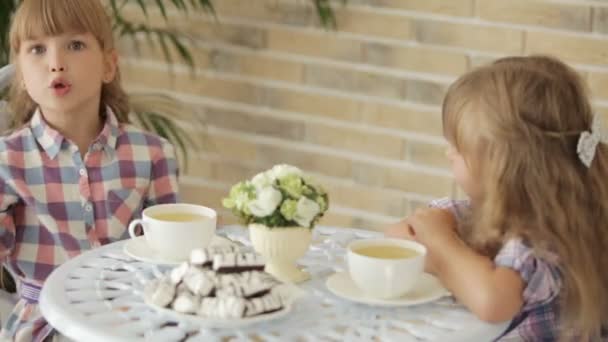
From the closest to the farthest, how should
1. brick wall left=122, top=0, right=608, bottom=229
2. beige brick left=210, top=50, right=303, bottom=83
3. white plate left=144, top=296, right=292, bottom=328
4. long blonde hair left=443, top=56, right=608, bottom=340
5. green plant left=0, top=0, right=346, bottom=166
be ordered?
white plate left=144, top=296, right=292, bottom=328
long blonde hair left=443, top=56, right=608, bottom=340
green plant left=0, top=0, right=346, bottom=166
brick wall left=122, top=0, right=608, bottom=229
beige brick left=210, top=50, right=303, bottom=83

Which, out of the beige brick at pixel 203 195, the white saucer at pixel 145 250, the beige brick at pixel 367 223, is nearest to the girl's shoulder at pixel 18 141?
the white saucer at pixel 145 250

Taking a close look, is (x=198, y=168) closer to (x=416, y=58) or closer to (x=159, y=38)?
(x=159, y=38)

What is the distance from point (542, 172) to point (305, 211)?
380 mm

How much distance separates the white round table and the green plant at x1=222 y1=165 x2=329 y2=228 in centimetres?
13

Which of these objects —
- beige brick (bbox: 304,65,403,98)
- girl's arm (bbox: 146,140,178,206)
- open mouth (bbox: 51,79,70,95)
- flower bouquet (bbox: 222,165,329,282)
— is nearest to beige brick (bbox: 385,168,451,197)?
beige brick (bbox: 304,65,403,98)

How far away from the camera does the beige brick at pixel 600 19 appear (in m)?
2.99

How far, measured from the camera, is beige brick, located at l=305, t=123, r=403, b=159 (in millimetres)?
3412

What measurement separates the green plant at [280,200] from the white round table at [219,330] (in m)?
0.13

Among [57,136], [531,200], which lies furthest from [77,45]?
[531,200]

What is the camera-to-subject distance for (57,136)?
92.2 inches

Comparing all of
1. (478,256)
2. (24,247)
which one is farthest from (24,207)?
(478,256)

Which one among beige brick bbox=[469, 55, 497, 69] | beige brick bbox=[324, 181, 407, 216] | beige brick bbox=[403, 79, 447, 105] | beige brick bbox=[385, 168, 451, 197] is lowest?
beige brick bbox=[324, 181, 407, 216]

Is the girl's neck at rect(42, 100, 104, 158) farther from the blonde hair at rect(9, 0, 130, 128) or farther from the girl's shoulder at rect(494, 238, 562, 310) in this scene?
the girl's shoulder at rect(494, 238, 562, 310)

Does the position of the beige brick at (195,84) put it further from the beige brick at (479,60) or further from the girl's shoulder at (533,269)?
the girl's shoulder at (533,269)
